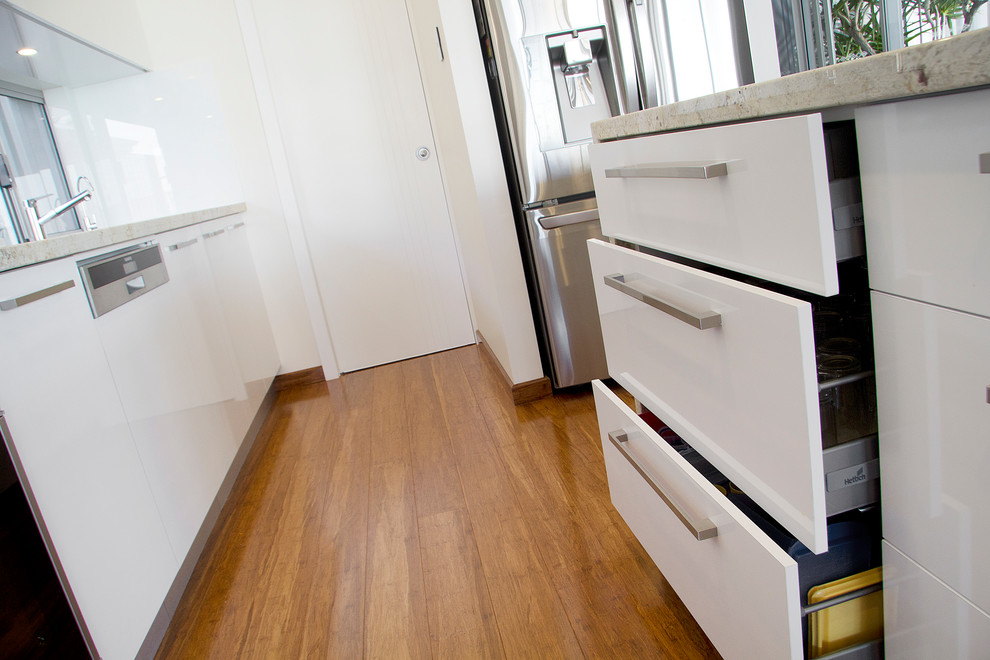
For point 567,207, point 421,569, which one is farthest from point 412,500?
point 567,207

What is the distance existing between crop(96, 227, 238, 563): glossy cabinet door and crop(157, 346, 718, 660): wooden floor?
0.19 m

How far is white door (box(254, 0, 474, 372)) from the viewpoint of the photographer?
3066mm

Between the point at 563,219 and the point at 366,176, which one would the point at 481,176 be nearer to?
the point at 563,219

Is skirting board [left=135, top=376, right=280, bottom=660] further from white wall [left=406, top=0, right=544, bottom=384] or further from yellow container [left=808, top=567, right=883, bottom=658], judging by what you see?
yellow container [left=808, top=567, right=883, bottom=658]

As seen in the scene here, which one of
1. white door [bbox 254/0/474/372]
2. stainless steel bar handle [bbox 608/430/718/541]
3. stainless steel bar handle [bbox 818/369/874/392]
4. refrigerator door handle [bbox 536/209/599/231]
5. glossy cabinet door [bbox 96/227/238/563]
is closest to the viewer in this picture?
stainless steel bar handle [bbox 818/369/874/392]

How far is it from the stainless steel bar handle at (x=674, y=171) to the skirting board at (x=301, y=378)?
2481 mm

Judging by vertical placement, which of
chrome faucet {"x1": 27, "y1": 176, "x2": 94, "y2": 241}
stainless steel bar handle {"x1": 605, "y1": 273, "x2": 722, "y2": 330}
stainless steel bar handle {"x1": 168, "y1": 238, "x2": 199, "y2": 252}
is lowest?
stainless steel bar handle {"x1": 605, "y1": 273, "x2": 722, "y2": 330}

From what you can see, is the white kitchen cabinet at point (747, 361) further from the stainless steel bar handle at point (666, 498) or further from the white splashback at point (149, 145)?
the white splashback at point (149, 145)

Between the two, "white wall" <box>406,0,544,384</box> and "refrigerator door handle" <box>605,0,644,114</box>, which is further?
"white wall" <box>406,0,544,384</box>

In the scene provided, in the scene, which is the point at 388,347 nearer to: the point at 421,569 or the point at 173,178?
the point at 173,178

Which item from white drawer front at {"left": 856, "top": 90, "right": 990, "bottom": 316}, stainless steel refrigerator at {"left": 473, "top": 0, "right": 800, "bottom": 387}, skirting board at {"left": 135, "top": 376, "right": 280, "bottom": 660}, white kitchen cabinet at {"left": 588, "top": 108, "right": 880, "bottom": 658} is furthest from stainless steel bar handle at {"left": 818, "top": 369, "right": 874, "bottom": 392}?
stainless steel refrigerator at {"left": 473, "top": 0, "right": 800, "bottom": 387}

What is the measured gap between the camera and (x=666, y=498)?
0.98 meters

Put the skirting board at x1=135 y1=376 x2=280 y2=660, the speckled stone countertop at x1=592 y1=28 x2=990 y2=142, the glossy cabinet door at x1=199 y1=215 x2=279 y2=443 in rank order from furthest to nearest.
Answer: the glossy cabinet door at x1=199 y1=215 x2=279 y2=443, the skirting board at x1=135 y1=376 x2=280 y2=660, the speckled stone countertop at x1=592 y1=28 x2=990 y2=142

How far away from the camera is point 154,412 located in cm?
162
